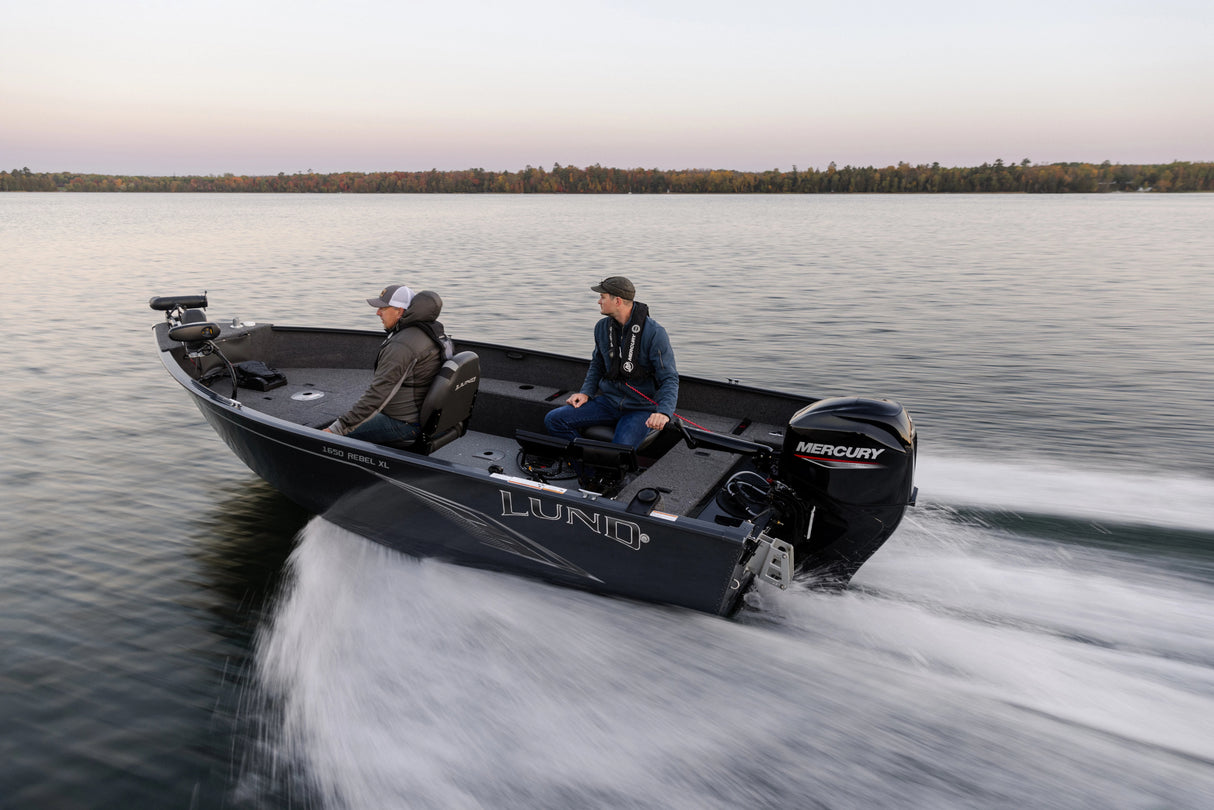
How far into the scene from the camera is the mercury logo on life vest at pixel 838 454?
3254 millimetres

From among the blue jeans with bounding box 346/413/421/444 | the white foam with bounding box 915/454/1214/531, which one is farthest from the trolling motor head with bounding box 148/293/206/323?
the white foam with bounding box 915/454/1214/531

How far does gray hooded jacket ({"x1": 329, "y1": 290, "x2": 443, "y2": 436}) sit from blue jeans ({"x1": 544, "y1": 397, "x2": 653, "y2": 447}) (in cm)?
94

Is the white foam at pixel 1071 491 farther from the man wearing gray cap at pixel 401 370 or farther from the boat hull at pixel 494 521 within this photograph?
the man wearing gray cap at pixel 401 370

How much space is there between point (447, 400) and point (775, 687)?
2327 millimetres

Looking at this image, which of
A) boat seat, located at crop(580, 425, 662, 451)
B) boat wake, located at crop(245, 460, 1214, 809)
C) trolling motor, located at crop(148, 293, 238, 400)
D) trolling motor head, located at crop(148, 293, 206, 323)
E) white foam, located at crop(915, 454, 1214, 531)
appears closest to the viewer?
boat wake, located at crop(245, 460, 1214, 809)

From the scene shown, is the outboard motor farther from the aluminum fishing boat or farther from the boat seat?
the boat seat

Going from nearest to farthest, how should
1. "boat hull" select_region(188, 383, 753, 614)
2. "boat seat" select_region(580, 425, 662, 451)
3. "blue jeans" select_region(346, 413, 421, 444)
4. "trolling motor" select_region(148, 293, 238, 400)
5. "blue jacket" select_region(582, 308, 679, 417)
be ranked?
1. "boat hull" select_region(188, 383, 753, 614)
2. "blue jeans" select_region(346, 413, 421, 444)
3. "blue jacket" select_region(582, 308, 679, 417)
4. "boat seat" select_region(580, 425, 662, 451)
5. "trolling motor" select_region(148, 293, 238, 400)

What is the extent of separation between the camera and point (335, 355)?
6668mm

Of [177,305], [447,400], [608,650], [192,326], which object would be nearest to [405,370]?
[447,400]

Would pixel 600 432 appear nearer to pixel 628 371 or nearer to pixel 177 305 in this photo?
pixel 628 371

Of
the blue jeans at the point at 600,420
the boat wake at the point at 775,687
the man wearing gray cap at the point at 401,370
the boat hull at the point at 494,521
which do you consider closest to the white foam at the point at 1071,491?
the boat wake at the point at 775,687

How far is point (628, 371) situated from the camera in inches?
171

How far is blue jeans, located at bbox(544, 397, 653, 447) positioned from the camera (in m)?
4.25

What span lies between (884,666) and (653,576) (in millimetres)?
1201
